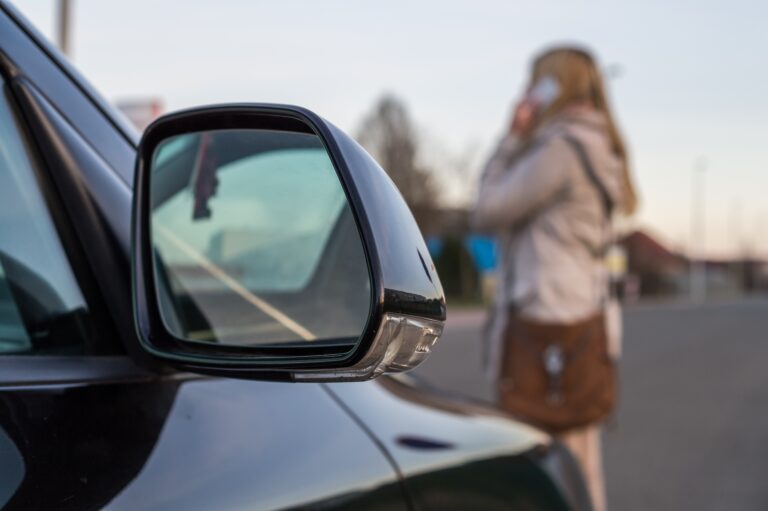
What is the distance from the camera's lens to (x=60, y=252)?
3.88ft

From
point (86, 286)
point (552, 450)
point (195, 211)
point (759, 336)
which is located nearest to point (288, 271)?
point (195, 211)

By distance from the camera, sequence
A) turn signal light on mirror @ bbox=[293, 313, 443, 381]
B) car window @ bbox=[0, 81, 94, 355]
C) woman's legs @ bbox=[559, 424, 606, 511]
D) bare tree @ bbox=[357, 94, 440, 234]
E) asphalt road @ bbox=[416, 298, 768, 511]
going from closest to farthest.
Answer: turn signal light on mirror @ bbox=[293, 313, 443, 381] → car window @ bbox=[0, 81, 94, 355] → woman's legs @ bbox=[559, 424, 606, 511] → asphalt road @ bbox=[416, 298, 768, 511] → bare tree @ bbox=[357, 94, 440, 234]

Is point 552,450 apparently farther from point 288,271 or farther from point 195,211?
point 195,211

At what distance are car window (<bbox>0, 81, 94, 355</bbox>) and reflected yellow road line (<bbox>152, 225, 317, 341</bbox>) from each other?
8.5 inches

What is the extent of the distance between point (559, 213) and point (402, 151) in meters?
38.6

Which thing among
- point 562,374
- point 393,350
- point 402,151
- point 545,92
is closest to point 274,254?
point 393,350

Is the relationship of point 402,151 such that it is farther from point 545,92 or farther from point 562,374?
point 562,374

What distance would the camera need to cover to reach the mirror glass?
49.9 inches

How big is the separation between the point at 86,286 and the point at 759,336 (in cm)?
2038

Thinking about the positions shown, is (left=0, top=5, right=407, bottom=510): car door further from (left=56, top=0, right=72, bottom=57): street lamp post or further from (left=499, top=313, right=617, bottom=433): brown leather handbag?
(left=56, top=0, right=72, bottom=57): street lamp post

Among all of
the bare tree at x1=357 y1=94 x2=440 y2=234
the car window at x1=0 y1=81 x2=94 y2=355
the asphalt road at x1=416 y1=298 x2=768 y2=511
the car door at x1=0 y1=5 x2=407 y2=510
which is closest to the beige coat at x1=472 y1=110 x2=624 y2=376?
the asphalt road at x1=416 y1=298 x2=768 y2=511

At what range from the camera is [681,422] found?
7.68 m

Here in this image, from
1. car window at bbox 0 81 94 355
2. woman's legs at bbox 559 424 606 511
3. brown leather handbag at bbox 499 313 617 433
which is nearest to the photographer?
car window at bbox 0 81 94 355

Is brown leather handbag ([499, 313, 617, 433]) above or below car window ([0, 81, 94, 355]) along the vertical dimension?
below
